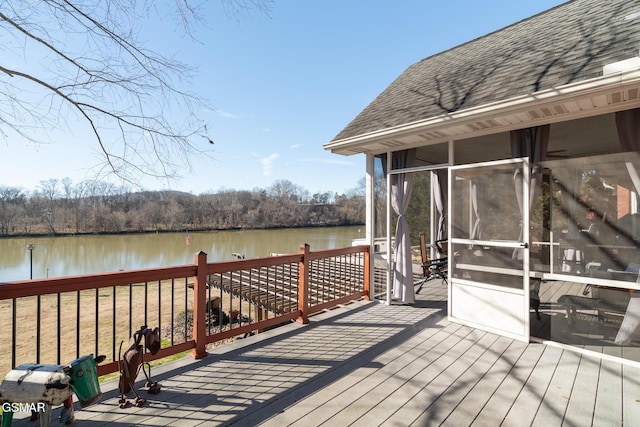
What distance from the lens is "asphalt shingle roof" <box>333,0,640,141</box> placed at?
2890mm

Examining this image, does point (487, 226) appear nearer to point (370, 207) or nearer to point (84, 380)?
point (370, 207)

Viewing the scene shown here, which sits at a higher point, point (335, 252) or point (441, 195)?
point (441, 195)

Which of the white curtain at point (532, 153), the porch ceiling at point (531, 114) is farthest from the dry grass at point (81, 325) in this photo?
the white curtain at point (532, 153)

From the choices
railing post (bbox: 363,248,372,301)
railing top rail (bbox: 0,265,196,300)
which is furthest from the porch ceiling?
railing top rail (bbox: 0,265,196,300)

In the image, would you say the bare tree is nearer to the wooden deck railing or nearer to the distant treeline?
the wooden deck railing

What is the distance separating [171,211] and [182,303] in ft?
101

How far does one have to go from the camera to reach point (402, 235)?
4.43m

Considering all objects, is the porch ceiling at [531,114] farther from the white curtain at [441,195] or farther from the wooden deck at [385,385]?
the wooden deck at [385,385]

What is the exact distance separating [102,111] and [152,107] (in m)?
0.55

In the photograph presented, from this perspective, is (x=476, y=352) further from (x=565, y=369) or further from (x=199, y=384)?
(x=199, y=384)

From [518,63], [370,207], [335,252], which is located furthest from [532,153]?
[335,252]

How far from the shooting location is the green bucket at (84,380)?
168cm

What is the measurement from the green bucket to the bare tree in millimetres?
2738

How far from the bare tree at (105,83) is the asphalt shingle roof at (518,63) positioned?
238 centimetres
